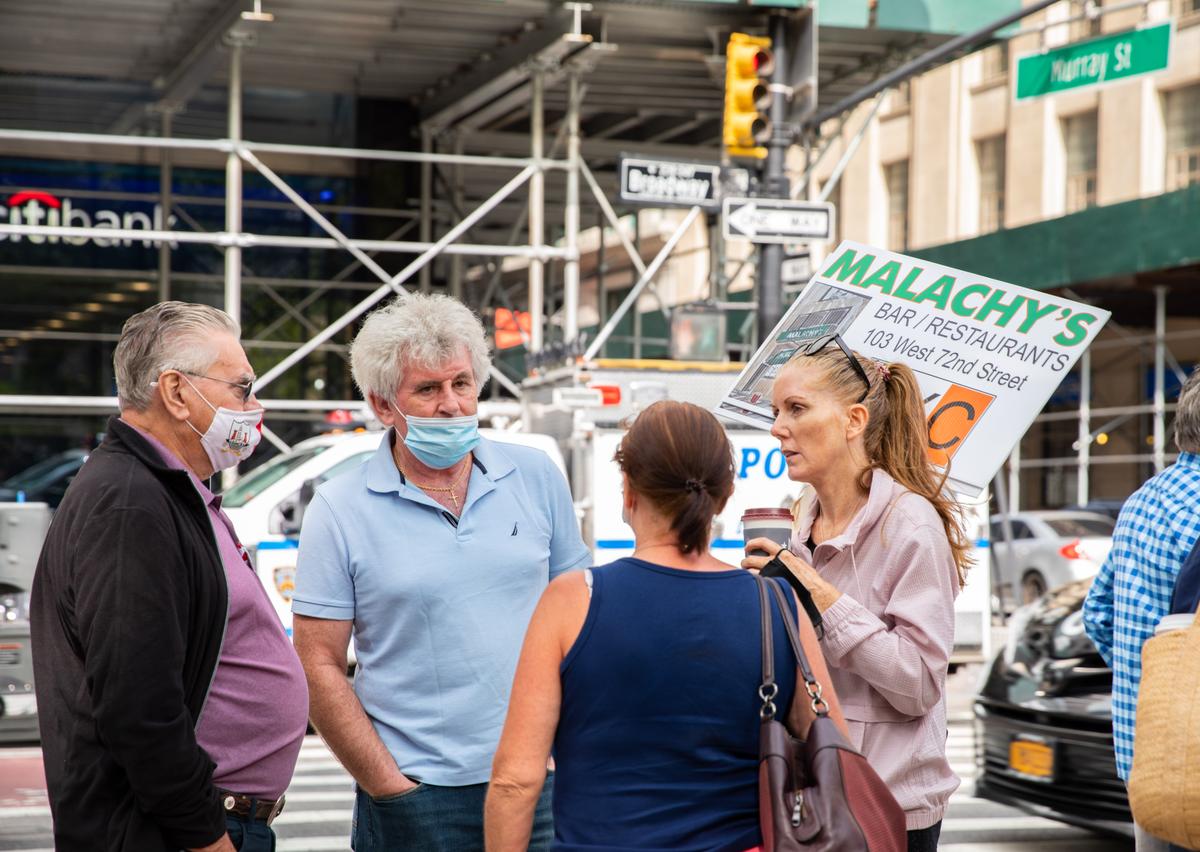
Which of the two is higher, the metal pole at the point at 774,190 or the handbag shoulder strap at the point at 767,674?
the metal pole at the point at 774,190

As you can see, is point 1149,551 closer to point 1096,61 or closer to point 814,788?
point 814,788

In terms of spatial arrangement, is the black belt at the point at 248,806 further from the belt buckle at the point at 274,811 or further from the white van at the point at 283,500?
the white van at the point at 283,500

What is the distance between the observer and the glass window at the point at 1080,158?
34.0 metres

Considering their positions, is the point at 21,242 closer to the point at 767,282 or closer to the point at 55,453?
the point at 55,453

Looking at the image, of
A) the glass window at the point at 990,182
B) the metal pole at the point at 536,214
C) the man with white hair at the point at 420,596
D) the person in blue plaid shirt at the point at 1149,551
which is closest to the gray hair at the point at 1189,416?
the person in blue plaid shirt at the point at 1149,551

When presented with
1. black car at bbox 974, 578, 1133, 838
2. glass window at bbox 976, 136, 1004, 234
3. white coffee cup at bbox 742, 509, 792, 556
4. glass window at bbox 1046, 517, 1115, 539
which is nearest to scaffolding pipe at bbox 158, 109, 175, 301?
glass window at bbox 1046, 517, 1115, 539

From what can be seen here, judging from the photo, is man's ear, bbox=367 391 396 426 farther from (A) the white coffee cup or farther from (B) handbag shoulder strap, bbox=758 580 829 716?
(B) handbag shoulder strap, bbox=758 580 829 716

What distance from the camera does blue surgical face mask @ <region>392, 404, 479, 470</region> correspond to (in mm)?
3742

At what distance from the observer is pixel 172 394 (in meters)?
3.38

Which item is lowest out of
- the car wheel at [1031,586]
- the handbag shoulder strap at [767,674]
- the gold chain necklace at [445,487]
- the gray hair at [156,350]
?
the car wheel at [1031,586]

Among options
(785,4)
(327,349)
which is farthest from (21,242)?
(785,4)

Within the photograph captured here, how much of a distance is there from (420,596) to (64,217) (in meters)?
18.6

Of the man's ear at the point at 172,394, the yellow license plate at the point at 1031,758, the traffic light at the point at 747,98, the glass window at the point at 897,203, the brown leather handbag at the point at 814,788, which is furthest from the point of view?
the glass window at the point at 897,203

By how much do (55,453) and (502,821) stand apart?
19.3 m
